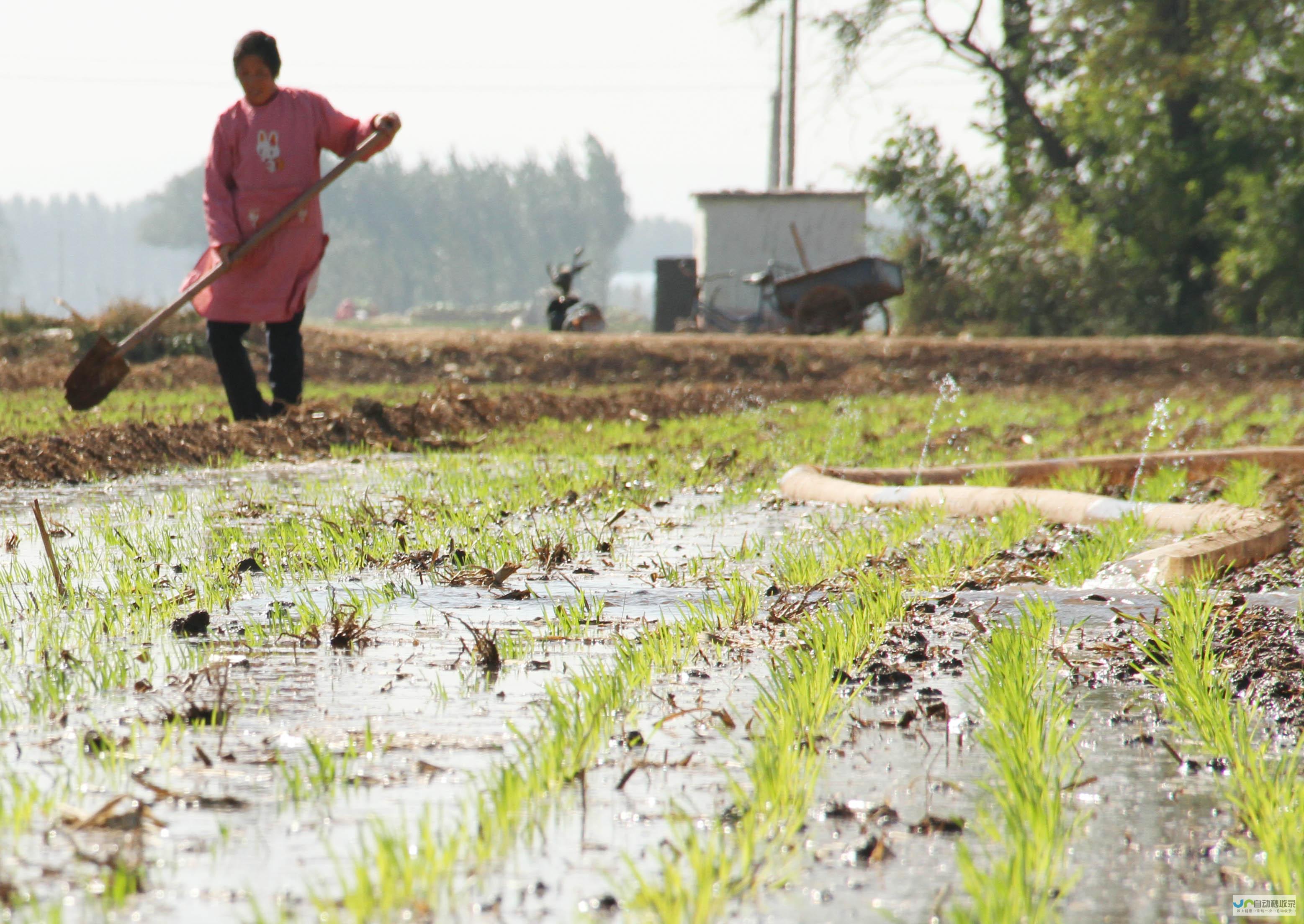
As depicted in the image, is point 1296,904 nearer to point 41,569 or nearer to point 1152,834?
point 1152,834

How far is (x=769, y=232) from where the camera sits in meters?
27.4

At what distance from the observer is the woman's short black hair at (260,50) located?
7363 millimetres

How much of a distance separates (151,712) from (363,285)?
11788cm

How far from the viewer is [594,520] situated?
5262mm

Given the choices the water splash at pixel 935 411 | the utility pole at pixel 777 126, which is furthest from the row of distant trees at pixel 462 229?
the water splash at pixel 935 411

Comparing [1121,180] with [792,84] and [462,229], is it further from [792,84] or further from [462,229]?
[462,229]

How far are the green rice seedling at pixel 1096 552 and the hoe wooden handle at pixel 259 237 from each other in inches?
173

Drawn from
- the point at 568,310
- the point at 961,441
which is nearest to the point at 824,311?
the point at 568,310

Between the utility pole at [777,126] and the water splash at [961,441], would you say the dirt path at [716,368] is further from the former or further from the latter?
the utility pole at [777,126]

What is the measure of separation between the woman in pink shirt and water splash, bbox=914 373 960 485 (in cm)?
333

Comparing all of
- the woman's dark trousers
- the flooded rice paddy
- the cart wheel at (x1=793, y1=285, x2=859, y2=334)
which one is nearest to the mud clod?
Result: the flooded rice paddy

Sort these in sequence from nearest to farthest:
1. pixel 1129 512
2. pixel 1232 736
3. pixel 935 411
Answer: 1. pixel 1232 736
2. pixel 1129 512
3. pixel 935 411

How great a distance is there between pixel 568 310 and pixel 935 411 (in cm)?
1510

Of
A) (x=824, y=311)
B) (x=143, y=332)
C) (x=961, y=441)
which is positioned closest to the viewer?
(x=143, y=332)
